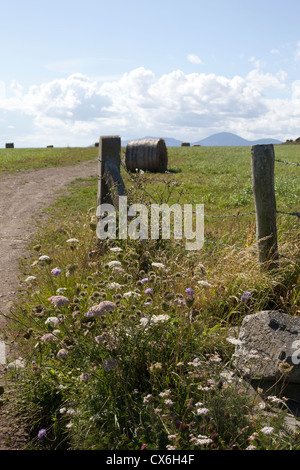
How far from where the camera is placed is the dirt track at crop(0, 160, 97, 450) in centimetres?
343

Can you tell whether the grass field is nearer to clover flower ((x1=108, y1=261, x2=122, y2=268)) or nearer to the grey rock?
clover flower ((x1=108, y1=261, x2=122, y2=268))

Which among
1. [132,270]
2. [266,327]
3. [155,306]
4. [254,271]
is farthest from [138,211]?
[266,327]

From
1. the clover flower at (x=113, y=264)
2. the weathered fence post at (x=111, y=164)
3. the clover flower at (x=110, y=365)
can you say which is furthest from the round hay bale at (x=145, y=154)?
the clover flower at (x=110, y=365)

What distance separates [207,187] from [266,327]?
419 inches

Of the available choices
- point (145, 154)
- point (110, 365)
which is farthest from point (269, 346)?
point (145, 154)

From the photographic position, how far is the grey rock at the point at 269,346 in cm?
342

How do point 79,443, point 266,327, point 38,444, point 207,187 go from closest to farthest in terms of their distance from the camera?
point 79,443 → point 38,444 → point 266,327 → point 207,187

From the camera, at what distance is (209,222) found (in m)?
8.85

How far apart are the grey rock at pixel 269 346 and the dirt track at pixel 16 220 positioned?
1.83 metres

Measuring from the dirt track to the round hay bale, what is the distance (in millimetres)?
1818

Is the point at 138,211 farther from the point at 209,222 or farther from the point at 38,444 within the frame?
the point at 38,444

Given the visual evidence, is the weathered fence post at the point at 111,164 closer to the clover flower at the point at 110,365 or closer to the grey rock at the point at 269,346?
the grey rock at the point at 269,346

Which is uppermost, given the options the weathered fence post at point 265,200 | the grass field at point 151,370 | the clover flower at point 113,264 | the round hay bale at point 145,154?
the round hay bale at point 145,154

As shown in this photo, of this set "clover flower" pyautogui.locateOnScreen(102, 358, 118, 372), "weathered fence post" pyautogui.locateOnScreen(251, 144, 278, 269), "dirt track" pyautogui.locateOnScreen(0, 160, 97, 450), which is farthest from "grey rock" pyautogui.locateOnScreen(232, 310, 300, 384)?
"dirt track" pyautogui.locateOnScreen(0, 160, 97, 450)
